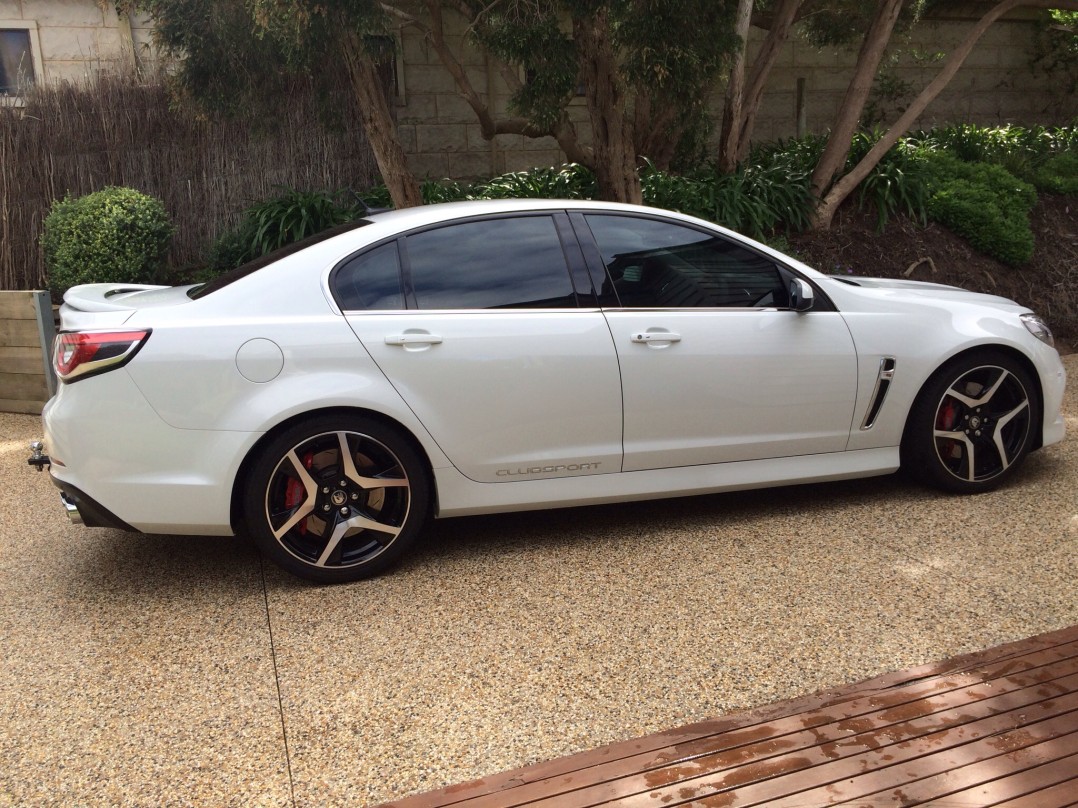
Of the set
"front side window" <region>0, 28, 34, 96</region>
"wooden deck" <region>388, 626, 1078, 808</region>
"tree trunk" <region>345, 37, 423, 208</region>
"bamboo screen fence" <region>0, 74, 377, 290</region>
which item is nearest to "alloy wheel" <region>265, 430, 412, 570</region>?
"wooden deck" <region>388, 626, 1078, 808</region>

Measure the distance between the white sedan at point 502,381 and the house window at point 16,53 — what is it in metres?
8.51

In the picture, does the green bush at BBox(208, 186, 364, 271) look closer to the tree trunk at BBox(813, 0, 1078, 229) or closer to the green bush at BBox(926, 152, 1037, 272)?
the tree trunk at BBox(813, 0, 1078, 229)

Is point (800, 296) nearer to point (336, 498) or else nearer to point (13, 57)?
point (336, 498)

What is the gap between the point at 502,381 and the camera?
4051 mm

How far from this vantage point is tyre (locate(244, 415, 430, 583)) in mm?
3830

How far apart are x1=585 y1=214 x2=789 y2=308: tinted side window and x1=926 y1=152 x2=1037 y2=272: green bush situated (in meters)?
6.17

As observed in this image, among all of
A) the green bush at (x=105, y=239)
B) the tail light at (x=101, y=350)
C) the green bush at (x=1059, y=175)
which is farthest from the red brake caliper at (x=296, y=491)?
the green bush at (x=1059, y=175)

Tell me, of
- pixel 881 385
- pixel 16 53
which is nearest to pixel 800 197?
pixel 881 385

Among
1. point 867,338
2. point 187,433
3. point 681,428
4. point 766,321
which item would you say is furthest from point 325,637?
point 867,338

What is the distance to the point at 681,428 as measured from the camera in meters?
4.33

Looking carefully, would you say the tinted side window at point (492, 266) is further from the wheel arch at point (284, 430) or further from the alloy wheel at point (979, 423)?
the alloy wheel at point (979, 423)

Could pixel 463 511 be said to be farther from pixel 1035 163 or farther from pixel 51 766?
pixel 1035 163

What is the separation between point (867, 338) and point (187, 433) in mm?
3075

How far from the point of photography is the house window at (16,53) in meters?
11.2
